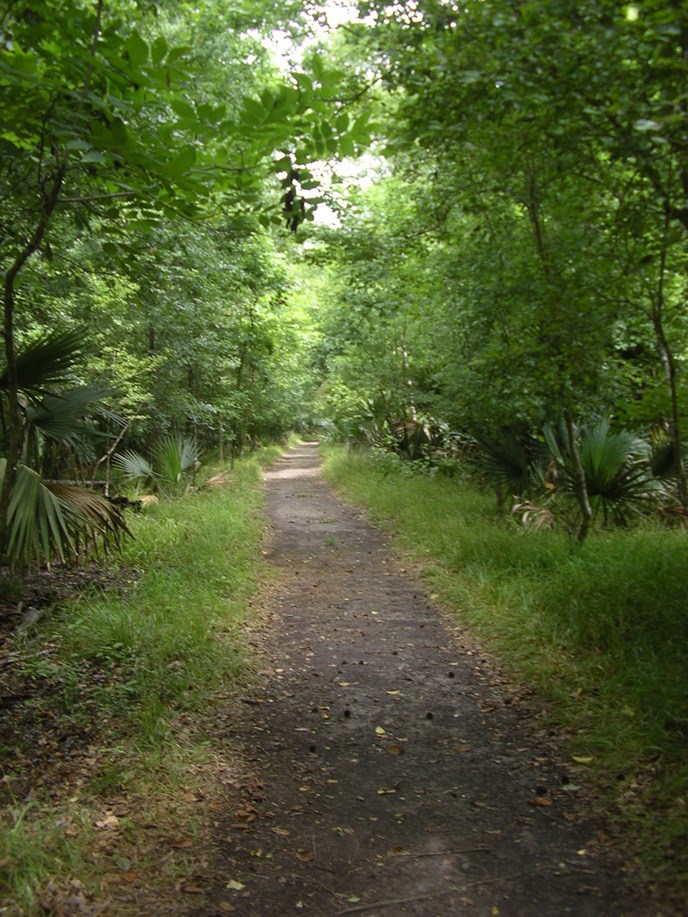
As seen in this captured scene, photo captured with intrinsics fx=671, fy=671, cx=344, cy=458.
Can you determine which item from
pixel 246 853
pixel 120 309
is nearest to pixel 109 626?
pixel 246 853

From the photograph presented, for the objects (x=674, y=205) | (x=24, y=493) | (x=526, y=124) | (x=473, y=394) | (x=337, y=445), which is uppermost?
(x=526, y=124)

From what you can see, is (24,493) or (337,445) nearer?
(24,493)

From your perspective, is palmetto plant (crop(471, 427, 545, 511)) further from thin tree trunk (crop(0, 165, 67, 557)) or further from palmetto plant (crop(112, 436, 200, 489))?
thin tree trunk (crop(0, 165, 67, 557))

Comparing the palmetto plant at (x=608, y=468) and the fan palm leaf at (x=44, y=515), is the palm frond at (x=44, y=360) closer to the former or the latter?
the fan palm leaf at (x=44, y=515)

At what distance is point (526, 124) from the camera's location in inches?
160

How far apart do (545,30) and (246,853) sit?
4397 millimetres

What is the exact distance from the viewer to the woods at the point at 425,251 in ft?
11.3

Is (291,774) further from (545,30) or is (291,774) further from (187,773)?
(545,30)

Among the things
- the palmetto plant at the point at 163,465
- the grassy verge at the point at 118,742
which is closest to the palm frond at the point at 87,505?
the grassy verge at the point at 118,742

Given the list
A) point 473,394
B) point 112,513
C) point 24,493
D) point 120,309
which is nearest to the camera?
point 24,493

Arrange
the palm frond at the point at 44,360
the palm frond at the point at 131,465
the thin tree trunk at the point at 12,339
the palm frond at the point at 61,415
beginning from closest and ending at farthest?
the thin tree trunk at the point at 12,339 → the palm frond at the point at 44,360 → the palm frond at the point at 61,415 → the palm frond at the point at 131,465

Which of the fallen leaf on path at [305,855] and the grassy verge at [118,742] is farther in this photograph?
the fallen leaf on path at [305,855]

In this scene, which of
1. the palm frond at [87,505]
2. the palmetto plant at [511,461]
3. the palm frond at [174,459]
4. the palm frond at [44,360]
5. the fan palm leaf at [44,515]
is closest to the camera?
the fan palm leaf at [44,515]

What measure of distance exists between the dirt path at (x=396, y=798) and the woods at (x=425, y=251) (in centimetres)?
49
